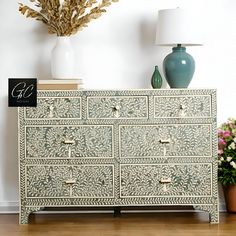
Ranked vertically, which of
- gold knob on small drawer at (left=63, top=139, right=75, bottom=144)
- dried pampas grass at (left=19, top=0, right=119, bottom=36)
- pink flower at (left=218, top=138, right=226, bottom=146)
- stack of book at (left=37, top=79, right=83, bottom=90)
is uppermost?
dried pampas grass at (left=19, top=0, right=119, bottom=36)

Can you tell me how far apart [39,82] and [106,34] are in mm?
664

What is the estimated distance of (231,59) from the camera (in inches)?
178

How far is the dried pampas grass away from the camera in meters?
4.22

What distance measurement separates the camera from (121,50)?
453cm

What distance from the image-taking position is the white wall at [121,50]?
4500 millimetres

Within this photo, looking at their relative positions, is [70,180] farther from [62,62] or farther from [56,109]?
[62,62]

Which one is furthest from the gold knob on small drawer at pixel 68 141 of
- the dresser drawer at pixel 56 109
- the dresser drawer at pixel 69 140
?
the dresser drawer at pixel 56 109

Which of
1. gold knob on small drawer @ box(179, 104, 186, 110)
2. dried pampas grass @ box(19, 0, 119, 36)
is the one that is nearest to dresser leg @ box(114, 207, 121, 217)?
gold knob on small drawer @ box(179, 104, 186, 110)

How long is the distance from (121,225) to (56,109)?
82cm

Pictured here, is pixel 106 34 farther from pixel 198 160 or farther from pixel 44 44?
pixel 198 160

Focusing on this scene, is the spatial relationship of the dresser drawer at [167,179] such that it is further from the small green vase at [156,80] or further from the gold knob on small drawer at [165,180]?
the small green vase at [156,80]

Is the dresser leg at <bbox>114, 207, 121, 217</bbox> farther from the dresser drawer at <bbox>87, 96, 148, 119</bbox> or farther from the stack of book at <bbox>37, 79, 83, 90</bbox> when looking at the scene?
the stack of book at <bbox>37, 79, 83, 90</bbox>

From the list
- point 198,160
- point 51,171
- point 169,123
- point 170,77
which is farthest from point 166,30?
point 51,171

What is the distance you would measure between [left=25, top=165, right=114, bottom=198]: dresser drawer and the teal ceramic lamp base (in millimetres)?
678
